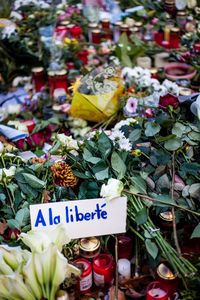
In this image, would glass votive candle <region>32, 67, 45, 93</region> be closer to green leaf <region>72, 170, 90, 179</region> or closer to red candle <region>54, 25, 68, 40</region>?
red candle <region>54, 25, 68, 40</region>

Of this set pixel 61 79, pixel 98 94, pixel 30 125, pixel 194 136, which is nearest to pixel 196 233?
pixel 194 136

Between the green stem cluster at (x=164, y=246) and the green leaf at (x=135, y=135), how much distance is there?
218 mm

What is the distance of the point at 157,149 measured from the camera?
0.98 m

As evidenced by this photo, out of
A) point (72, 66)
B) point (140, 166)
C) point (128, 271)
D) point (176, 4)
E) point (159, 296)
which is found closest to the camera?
point (159, 296)

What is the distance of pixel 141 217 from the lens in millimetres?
832

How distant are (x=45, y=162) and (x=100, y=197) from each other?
0.65 ft

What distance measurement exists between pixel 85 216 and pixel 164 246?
0.65 feet

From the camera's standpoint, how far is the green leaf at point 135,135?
1030 mm

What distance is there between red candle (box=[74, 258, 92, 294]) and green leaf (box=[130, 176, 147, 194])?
214 mm

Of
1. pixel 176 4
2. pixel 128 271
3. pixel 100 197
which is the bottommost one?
pixel 128 271

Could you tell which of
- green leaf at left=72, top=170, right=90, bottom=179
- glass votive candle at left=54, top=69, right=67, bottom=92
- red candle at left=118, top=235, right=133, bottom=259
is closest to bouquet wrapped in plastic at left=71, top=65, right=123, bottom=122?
glass votive candle at left=54, top=69, right=67, bottom=92

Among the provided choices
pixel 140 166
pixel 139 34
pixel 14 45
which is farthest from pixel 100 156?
pixel 139 34

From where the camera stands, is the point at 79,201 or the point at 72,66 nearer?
the point at 79,201

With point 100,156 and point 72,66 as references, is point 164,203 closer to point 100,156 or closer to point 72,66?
point 100,156
